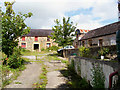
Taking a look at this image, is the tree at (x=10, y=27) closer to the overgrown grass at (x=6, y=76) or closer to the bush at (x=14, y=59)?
the bush at (x=14, y=59)

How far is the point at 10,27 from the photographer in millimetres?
8961

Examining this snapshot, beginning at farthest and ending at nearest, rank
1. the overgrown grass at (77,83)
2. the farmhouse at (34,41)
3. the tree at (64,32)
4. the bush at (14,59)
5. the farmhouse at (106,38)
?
the farmhouse at (34,41), the tree at (64,32), the farmhouse at (106,38), the bush at (14,59), the overgrown grass at (77,83)

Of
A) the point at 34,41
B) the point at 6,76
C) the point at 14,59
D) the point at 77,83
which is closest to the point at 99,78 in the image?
the point at 77,83

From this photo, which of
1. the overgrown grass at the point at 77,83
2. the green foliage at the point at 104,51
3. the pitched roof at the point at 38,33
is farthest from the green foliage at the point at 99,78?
the pitched roof at the point at 38,33

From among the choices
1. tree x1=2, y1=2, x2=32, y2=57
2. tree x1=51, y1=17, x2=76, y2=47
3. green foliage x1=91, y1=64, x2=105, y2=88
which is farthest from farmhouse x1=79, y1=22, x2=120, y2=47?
tree x1=2, y1=2, x2=32, y2=57

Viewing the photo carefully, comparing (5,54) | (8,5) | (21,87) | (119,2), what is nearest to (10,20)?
(8,5)

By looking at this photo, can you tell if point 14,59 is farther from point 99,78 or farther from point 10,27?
point 99,78

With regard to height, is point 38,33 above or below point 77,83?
above

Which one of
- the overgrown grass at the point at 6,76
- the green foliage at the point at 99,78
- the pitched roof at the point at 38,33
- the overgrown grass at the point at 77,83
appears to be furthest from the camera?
the pitched roof at the point at 38,33

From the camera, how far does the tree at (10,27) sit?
28.6 ft

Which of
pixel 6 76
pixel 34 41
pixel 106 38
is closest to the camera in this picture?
pixel 6 76

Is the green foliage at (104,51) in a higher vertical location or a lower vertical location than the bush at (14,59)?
higher

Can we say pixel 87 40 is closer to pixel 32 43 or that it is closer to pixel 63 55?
pixel 63 55

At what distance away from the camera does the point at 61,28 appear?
15.8 m
